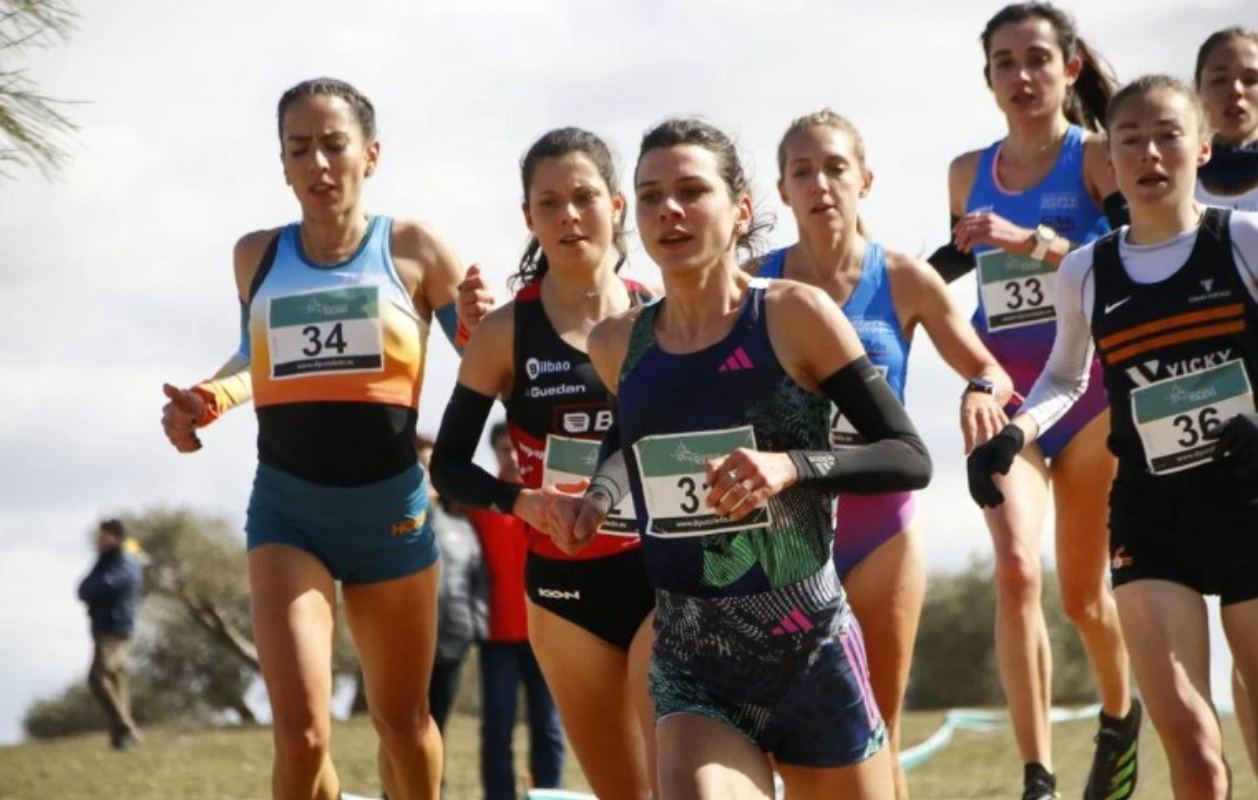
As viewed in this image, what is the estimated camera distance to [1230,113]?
8.00 meters

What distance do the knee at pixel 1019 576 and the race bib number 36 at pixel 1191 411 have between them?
154 centimetres

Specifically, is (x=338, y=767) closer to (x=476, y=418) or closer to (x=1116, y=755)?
(x=1116, y=755)

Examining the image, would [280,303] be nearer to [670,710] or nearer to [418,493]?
[418,493]

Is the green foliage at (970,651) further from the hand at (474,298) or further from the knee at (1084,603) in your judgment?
the hand at (474,298)

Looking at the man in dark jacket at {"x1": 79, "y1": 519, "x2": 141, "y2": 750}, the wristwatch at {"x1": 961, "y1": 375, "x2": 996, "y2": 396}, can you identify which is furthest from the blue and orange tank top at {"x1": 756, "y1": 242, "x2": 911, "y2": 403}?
the man in dark jacket at {"x1": 79, "y1": 519, "x2": 141, "y2": 750}

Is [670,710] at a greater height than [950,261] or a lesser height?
lesser

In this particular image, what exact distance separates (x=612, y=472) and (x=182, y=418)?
2.07 meters

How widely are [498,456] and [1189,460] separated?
550 centimetres

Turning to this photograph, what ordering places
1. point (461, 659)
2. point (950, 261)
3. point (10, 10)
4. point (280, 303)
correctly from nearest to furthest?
point (280, 303), point (950, 261), point (10, 10), point (461, 659)

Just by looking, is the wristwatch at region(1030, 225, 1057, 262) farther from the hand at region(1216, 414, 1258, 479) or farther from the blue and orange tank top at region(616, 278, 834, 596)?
the blue and orange tank top at region(616, 278, 834, 596)

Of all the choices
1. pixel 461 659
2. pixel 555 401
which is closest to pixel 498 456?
pixel 461 659

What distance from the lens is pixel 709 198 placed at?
17.0ft

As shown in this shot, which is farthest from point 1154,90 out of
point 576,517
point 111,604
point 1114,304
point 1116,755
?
point 111,604

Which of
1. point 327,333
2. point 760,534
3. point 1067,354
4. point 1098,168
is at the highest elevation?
point 1098,168
